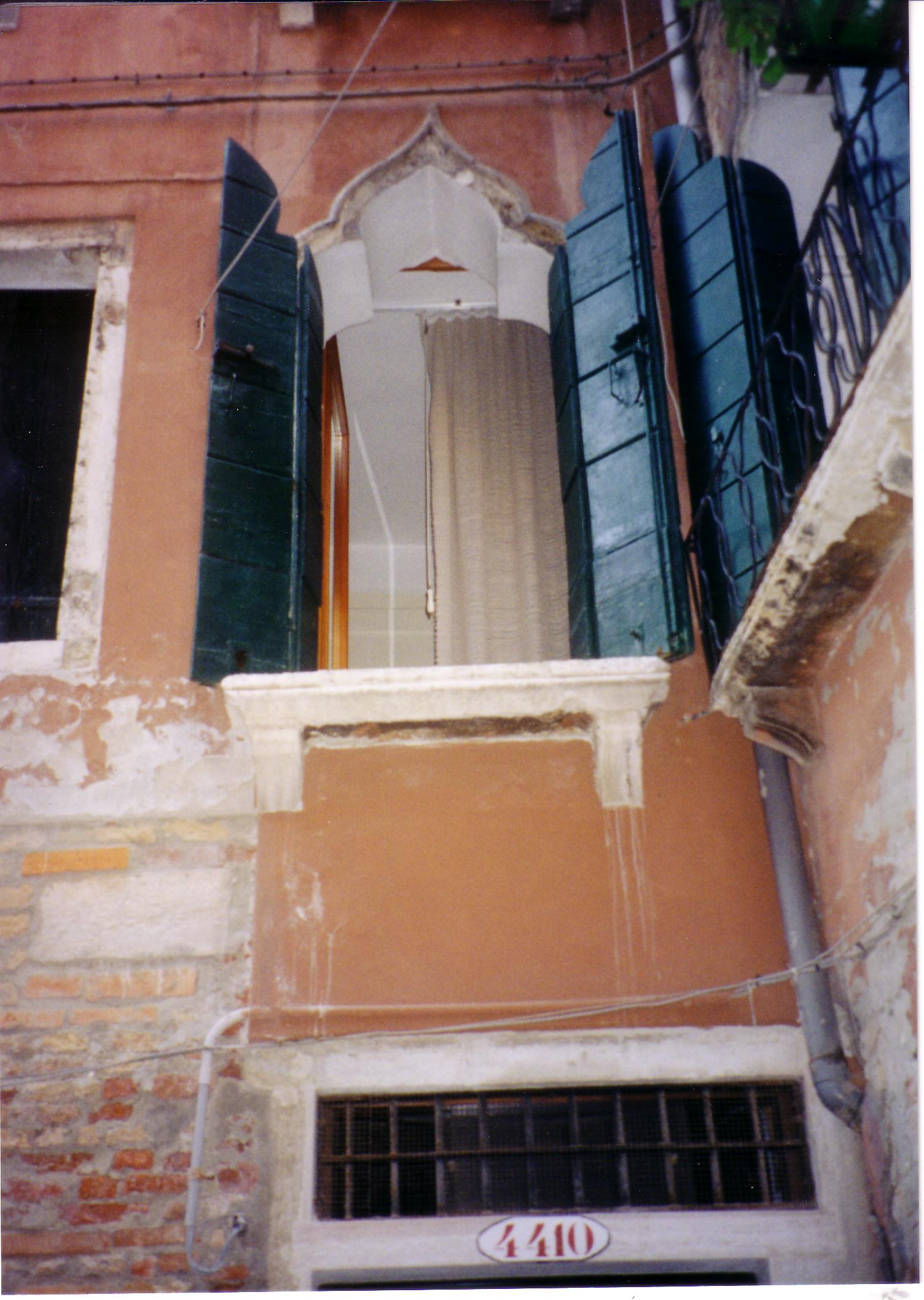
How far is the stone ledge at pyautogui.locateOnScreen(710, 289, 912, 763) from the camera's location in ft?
8.60

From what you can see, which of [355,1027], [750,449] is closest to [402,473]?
[750,449]

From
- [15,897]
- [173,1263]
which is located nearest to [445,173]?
[15,897]

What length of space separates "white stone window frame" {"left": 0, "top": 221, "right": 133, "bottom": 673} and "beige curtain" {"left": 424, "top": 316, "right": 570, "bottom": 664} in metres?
1.34

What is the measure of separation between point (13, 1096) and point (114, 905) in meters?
0.60

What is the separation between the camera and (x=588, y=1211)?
3316 millimetres

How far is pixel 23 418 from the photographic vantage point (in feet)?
16.5

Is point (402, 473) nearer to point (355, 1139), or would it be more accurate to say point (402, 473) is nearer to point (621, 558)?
point (621, 558)

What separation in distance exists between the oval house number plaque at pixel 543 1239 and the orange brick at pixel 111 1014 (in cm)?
115

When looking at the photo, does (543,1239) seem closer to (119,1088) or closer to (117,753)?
(119,1088)

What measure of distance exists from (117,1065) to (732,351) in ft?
9.70

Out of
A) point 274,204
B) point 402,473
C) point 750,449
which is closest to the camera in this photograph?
point 750,449

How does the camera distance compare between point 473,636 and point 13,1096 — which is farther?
point 473,636

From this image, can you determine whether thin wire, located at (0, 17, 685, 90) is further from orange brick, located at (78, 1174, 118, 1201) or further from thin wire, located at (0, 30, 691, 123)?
orange brick, located at (78, 1174, 118, 1201)

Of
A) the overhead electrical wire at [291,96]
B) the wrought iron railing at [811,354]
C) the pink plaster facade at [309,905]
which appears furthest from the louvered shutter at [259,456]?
the wrought iron railing at [811,354]
